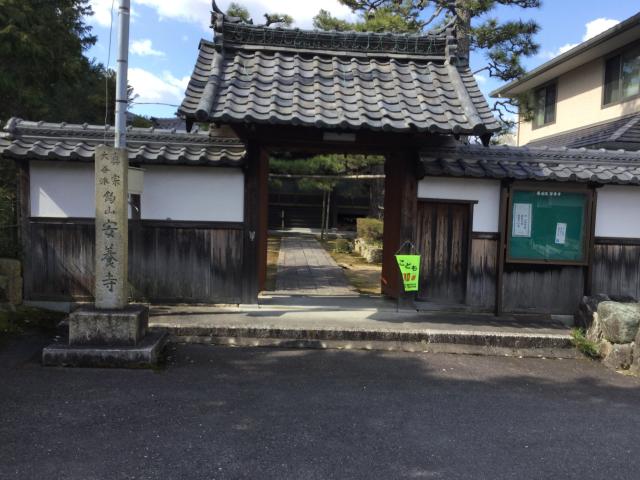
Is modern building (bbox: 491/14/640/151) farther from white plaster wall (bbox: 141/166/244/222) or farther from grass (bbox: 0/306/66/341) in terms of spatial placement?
grass (bbox: 0/306/66/341)

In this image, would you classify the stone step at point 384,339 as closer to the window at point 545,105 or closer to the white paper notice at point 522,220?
the white paper notice at point 522,220

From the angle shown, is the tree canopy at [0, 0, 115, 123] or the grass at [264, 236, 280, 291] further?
the tree canopy at [0, 0, 115, 123]

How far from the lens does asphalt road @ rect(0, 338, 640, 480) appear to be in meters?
3.58

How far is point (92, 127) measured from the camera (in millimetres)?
7754

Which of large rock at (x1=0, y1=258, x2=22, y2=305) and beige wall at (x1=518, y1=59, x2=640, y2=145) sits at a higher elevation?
beige wall at (x1=518, y1=59, x2=640, y2=145)

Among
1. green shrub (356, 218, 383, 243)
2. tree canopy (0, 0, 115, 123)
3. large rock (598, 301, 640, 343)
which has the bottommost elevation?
large rock (598, 301, 640, 343)

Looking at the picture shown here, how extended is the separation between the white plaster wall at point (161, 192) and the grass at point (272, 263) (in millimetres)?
2849

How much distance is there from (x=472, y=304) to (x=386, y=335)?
2060mm

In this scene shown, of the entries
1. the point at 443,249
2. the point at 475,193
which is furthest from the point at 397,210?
the point at 475,193

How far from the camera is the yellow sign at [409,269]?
750 cm

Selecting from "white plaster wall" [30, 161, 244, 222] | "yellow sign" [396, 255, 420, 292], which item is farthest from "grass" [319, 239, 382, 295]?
"white plaster wall" [30, 161, 244, 222]

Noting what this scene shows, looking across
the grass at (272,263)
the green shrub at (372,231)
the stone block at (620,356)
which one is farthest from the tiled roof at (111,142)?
the green shrub at (372,231)

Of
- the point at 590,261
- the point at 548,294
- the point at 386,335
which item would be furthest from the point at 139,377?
the point at 590,261

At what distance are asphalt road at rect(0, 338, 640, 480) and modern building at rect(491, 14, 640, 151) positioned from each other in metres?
8.41
